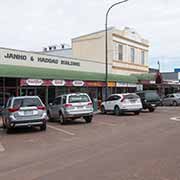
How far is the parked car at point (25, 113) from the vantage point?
50.2ft

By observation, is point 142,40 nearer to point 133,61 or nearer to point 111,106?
point 133,61

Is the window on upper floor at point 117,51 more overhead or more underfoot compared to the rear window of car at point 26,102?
more overhead

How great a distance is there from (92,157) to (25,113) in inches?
273

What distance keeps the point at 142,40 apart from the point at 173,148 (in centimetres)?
3728

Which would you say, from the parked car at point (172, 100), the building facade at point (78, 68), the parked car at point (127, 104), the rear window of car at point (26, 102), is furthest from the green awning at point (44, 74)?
the parked car at point (172, 100)

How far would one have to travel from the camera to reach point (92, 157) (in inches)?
362

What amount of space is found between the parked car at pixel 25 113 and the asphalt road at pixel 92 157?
135cm

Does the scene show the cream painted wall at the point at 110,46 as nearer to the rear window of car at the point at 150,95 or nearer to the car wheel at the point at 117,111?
the rear window of car at the point at 150,95

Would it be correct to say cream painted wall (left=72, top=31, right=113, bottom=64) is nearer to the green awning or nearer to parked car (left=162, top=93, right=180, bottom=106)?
the green awning

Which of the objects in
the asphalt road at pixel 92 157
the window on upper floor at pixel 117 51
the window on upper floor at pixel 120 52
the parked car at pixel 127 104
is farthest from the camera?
the window on upper floor at pixel 120 52

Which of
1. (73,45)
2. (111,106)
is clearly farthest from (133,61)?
(111,106)

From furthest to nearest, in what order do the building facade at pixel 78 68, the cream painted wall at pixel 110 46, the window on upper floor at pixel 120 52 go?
the window on upper floor at pixel 120 52 → the cream painted wall at pixel 110 46 → the building facade at pixel 78 68

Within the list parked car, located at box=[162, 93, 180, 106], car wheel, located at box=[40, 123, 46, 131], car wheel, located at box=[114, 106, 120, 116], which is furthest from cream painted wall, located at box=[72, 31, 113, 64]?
car wheel, located at box=[40, 123, 46, 131]

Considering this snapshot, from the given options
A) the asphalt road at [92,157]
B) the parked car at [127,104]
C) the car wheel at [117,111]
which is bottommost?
the asphalt road at [92,157]
